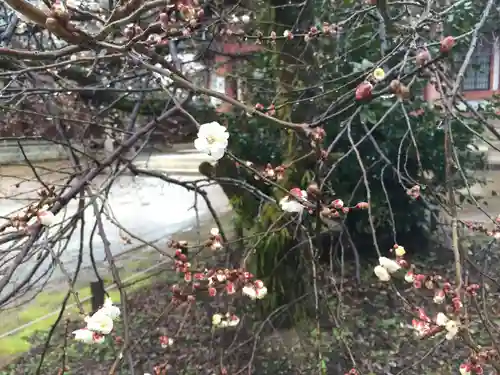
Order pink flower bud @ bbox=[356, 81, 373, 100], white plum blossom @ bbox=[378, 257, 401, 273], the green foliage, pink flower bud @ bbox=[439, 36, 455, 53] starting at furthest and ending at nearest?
the green foliage < white plum blossom @ bbox=[378, 257, 401, 273] < pink flower bud @ bbox=[439, 36, 455, 53] < pink flower bud @ bbox=[356, 81, 373, 100]

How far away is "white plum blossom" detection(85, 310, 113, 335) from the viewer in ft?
5.20

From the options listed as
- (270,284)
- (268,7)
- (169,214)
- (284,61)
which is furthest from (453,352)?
(169,214)

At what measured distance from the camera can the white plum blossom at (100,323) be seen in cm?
158

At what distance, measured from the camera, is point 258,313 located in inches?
143

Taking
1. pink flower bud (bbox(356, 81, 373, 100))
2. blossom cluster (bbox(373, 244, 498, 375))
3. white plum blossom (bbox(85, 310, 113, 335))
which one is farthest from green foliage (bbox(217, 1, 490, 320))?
pink flower bud (bbox(356, 81, 373, 100))

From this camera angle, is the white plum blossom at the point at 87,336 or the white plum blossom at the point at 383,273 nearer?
the white plum blossom at the point at 87,336

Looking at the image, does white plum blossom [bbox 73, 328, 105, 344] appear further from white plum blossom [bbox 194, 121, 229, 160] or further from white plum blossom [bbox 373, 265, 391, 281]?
white plum blossom [bbox 373, 265, 391, 281]

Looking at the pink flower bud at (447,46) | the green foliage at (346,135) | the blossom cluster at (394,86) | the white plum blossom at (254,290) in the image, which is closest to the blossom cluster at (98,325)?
the white plum blossom at (254,290)

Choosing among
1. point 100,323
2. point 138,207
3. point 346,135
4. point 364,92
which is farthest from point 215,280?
point 138,207

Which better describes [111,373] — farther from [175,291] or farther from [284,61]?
[284,61]

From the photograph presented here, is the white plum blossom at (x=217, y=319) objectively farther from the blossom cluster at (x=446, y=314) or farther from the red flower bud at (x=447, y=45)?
the red flower bud at (x=447, y=45)

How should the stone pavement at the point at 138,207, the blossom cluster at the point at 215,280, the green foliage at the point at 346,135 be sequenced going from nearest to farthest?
the blossom cluster at the point at 215,280, the green foliage at the point at 346,135, the stone pavement at the point at 138,207

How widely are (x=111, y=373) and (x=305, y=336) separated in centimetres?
A: 202

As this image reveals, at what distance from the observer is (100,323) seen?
5.23 ft
